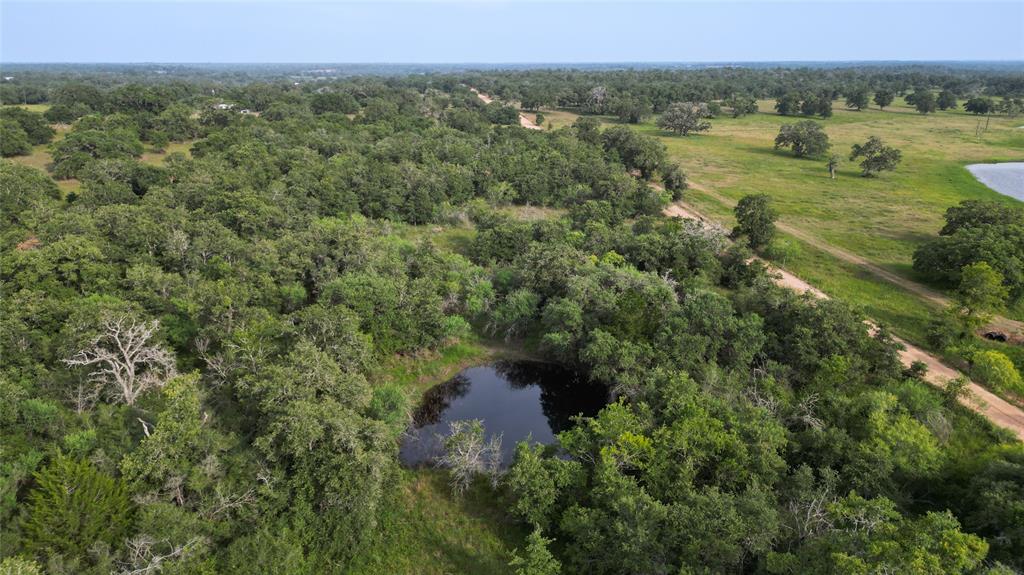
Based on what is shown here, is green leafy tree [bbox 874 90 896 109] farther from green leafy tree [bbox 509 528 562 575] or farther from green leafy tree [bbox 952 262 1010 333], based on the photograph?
green leafy tree [bbox 509 528 562 575]

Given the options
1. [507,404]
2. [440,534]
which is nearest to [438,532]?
[440,534]

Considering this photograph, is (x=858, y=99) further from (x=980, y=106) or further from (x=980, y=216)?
(x=980, y=216)

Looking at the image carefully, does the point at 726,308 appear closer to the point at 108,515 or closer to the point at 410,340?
the point at 410,340

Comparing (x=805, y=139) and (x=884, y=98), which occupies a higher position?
(x=884, y=98)

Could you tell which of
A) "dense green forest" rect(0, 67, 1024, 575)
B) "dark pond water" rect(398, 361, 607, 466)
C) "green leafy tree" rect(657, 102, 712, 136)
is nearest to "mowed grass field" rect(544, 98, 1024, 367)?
"green leafy tree" rect(657, 102, 712, 136)

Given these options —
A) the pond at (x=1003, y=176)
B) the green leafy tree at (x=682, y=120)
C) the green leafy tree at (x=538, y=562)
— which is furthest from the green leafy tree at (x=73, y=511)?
the green leafy tree at (x=682, y=120)

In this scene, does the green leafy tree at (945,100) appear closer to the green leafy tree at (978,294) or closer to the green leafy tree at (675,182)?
the green leafy tree at (675,182)
